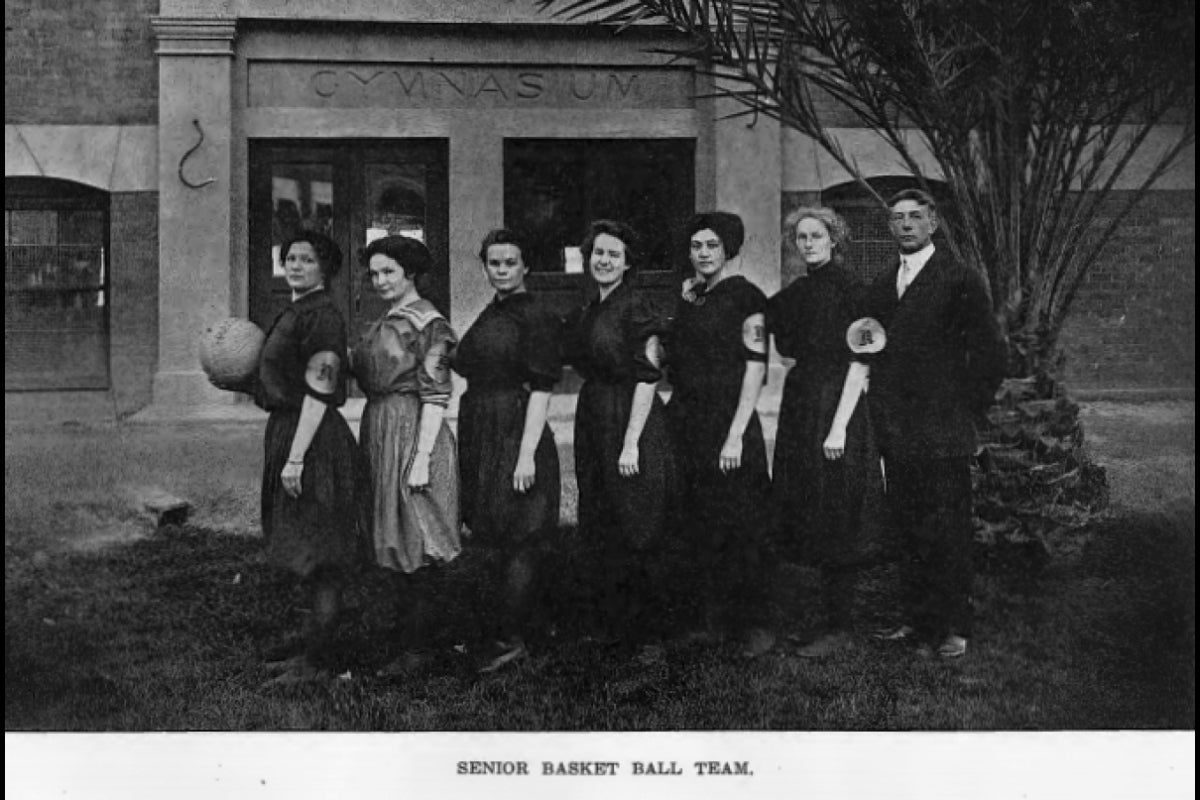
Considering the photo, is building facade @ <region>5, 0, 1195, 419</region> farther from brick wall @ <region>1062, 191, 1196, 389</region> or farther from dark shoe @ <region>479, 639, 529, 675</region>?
dark shoe @ <region>479, 639, 529, 675</region>

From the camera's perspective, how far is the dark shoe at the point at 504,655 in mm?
3510

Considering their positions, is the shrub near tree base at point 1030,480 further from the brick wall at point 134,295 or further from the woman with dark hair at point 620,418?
the brick wall at point 134,295

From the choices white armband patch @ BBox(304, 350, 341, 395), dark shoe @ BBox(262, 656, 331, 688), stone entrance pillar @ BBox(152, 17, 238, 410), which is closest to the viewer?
white armband patch @ BBox(304, 350, 341, 395)

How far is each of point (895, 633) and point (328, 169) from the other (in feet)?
9.08

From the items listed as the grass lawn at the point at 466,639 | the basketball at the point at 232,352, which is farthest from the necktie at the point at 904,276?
the basketball at the point at 232,352

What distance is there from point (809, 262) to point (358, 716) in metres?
2.30

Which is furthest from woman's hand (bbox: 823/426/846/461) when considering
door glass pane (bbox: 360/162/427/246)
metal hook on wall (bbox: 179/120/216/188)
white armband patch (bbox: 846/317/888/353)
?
metal hook on wall (bbox: 179/120/216/188)

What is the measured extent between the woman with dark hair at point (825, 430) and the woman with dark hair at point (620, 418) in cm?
45

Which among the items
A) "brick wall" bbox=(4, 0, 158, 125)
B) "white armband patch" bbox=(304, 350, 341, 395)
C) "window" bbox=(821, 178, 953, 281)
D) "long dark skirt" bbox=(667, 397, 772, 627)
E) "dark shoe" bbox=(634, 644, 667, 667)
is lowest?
"dark shoe" bbox=(634, 644, 667, 667)

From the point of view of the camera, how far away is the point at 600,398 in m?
3.46

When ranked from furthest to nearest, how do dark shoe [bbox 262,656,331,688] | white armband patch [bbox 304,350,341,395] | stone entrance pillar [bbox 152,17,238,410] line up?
stone entrance pillar [bbox 152,17,238,410]
dark shoe [bbox 262,656,331,688]
white armband patch [bbox 304,350,341,395]

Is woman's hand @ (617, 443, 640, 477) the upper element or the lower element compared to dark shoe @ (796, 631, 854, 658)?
upper

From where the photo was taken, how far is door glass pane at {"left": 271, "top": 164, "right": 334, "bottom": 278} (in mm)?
3721

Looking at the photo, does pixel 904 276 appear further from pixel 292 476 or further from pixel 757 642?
pixel 292 476
